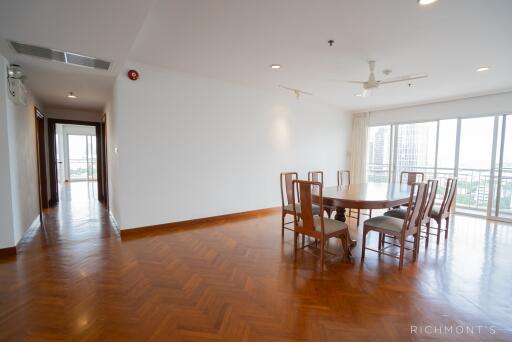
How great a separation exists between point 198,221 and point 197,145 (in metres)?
1.31

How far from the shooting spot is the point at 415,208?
271 centimetres

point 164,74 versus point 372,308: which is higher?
point 164,74

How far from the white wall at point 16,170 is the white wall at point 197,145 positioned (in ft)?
3.63

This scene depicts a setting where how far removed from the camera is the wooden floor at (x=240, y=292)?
1712 millimetres

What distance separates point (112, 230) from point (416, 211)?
419cm

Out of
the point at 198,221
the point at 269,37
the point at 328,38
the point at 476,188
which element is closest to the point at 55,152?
the point at 198,221

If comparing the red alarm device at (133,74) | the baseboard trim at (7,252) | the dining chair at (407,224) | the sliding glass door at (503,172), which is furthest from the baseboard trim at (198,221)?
the sliding glass door at (503,172)

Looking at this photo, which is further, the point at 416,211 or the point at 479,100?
the point at 479,100

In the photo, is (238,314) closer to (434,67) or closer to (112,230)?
(112,230)

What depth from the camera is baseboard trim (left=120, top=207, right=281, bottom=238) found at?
12.1 feet

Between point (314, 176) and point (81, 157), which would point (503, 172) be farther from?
point (81, 157)

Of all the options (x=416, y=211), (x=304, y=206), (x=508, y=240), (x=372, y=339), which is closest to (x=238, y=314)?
(x=372, y=339)

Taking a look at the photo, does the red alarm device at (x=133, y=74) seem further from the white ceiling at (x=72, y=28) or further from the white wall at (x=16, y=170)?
the white wall at (x=16, y=170)

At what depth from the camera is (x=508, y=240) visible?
363 cm
